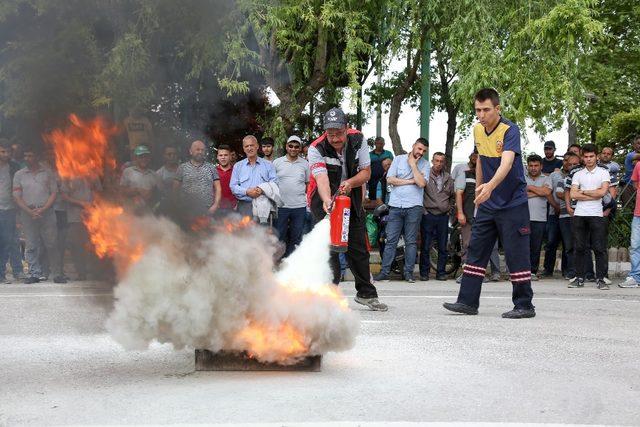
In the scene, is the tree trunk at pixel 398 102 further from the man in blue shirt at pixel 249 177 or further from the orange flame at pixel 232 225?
the orange flame at pixel 232 225

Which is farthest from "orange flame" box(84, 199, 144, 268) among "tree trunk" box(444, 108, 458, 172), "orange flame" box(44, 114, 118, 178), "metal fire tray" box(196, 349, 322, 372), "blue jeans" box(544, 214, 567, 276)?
"tree trunk" box(444, 108, 458, 172)

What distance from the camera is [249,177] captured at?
12867mm

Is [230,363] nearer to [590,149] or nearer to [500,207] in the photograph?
[500,207]

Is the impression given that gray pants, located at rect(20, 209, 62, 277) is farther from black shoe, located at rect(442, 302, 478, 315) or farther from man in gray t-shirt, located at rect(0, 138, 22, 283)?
black shoe, located at rect(442, 302, 478, 315)

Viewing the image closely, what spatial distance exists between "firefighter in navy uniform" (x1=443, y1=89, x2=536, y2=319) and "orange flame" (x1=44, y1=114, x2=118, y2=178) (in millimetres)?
4150

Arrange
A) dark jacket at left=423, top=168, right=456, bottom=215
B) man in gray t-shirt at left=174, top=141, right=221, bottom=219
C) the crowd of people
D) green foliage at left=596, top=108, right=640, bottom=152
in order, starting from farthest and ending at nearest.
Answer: green foliage at left=596, top=108, right=640, bottom=152 → dark jacket at left=423, top=168, right=456, bottom=215 → the crowd of people → man in gray t-shirt at left=174, top=141, right=221, bottom=219

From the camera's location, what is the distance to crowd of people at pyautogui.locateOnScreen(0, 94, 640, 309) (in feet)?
29.8

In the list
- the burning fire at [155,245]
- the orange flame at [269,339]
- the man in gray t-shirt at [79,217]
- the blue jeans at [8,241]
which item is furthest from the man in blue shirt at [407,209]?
the orange flame at [269,339]

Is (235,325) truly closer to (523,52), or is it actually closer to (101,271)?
(101,271)

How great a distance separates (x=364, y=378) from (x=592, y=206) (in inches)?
329

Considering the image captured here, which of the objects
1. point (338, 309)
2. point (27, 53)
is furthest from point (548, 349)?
point (27, 53)

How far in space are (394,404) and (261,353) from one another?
1.14 meters

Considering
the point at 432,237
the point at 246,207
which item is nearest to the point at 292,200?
the point at 246,207

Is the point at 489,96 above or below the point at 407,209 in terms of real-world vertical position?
above
